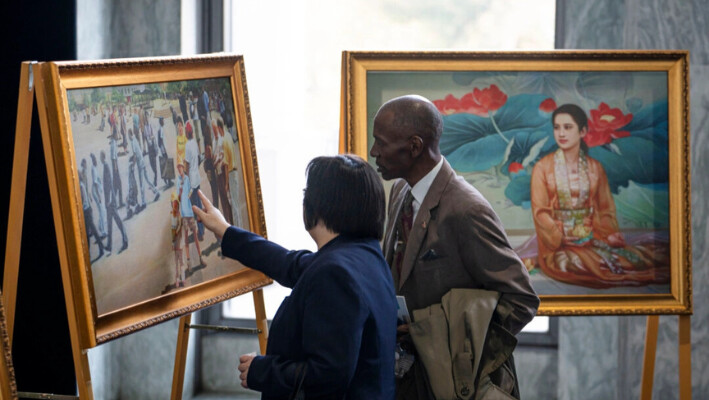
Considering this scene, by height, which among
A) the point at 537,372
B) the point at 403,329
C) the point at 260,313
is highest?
the point at 403,329

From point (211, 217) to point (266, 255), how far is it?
39 centimetres

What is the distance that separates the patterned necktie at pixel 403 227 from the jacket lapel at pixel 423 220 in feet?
0.35

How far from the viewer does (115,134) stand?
2891 mm

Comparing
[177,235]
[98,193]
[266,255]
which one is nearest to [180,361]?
[177,235]

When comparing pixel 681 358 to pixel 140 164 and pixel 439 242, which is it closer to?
pixel 439 242

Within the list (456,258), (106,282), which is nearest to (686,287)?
(456,258)

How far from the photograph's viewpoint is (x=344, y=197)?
7.58ft

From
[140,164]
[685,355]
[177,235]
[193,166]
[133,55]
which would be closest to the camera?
[140,164]

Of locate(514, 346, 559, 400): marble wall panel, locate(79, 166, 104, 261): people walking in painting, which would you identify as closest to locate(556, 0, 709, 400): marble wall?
locate(514, 346, 559, 400): marble wall panel

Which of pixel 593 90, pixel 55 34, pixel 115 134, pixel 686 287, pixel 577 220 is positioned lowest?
pixel 686 287

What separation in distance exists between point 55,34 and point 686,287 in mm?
3024

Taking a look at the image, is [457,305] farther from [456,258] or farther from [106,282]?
[106,282]

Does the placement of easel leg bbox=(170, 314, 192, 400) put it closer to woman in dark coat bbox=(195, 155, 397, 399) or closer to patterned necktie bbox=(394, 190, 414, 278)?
patterned necktie bbox=(394, 190, 414, 278)

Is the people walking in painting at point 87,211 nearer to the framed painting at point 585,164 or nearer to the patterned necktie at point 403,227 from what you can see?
the patterned necktie at point 403,227
